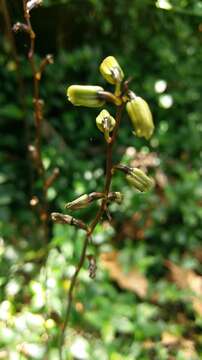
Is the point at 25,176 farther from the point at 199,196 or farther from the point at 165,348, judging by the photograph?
the point at 165,348

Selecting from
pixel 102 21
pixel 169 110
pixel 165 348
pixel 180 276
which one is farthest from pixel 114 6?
pixel 165 348

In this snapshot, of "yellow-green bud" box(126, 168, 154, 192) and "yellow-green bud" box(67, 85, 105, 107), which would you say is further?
"yellow-green bud" box(126, 168, 154, 192)

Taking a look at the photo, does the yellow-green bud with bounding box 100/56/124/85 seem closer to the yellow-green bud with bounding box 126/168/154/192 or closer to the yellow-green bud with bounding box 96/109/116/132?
the yellow-green bud with bounding box 96/109/116/132

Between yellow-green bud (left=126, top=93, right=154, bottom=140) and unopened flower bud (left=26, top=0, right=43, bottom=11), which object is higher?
unopened flower bud (left=26, top=0, right=43, bottom=11)

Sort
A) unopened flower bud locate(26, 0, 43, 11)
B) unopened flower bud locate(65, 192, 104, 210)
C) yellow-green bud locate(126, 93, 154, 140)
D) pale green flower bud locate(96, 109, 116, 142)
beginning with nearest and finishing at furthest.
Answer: yellow-green bud locate(126, 93, 154, 140)
pale green flower bud locate(96, 109, 116, 142)
unopened flower bud locate(65, 192, 104, 210)
unopened flower bud locate(26, 0, 43, 11)

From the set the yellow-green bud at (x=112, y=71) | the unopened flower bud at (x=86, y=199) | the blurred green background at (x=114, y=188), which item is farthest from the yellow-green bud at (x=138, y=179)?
the blurred green background at (x=114, y=188)

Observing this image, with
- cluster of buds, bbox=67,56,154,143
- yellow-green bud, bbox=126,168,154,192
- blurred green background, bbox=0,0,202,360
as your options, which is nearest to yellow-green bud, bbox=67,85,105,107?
cluster of buds, bbox=67,56,154,143
